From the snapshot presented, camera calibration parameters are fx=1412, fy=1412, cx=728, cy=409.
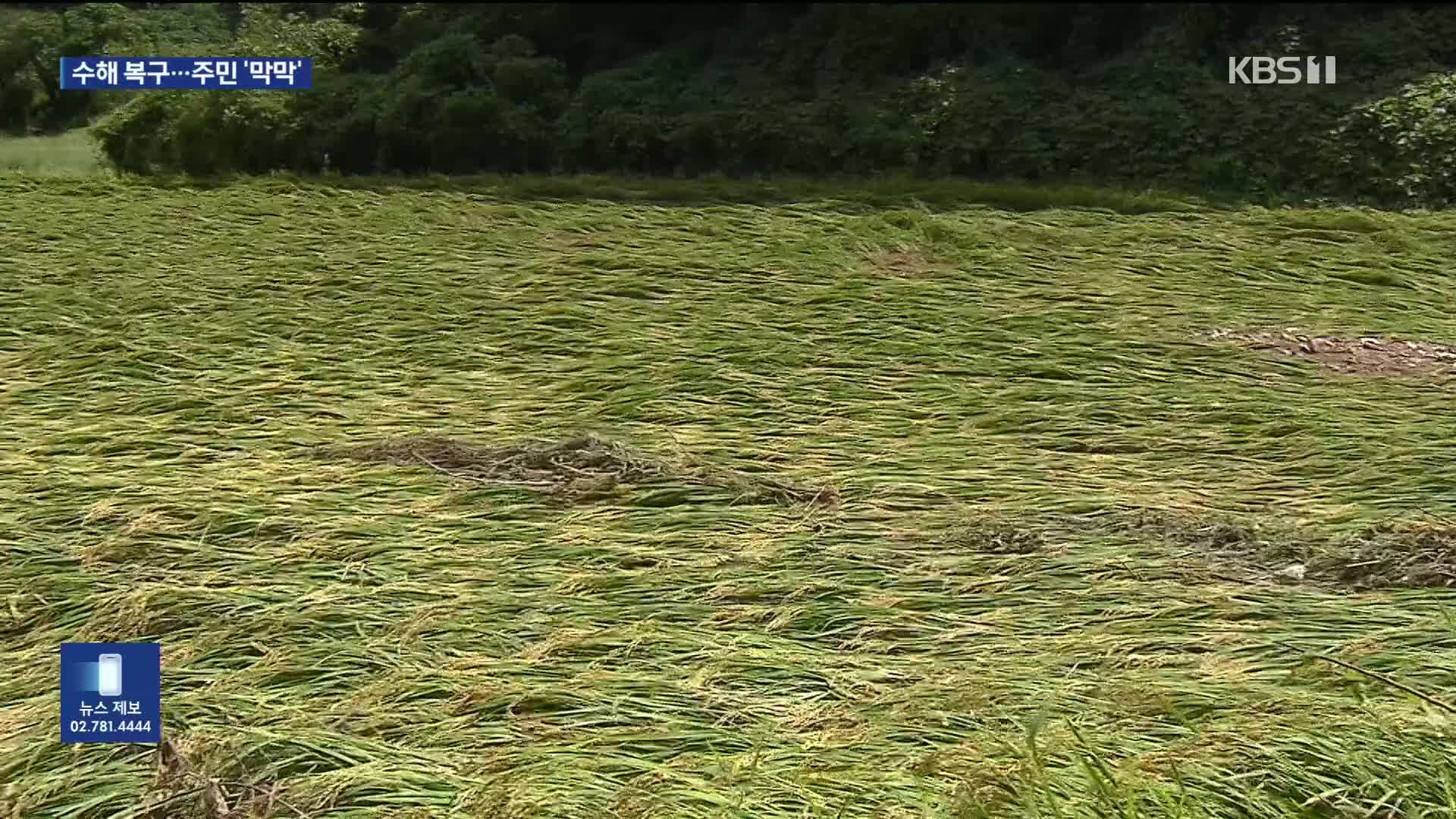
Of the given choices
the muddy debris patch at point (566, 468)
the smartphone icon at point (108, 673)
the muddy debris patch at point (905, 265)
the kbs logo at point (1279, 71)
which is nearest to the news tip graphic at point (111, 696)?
the smartphone icon at point (108, 673)

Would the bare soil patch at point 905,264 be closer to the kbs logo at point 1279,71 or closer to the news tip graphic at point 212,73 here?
the kbs logo at point 1279,71

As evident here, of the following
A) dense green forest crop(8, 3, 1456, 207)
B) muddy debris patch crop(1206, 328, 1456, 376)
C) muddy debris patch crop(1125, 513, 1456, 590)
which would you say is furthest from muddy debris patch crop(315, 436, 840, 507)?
dense green forest crop(8, 3, 1456, 207)

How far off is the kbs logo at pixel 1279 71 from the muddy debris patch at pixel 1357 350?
301 centimetres

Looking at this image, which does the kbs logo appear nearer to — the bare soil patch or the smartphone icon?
the bare soil patch

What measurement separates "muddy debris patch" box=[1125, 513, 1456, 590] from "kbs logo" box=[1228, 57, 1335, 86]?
15.2ft

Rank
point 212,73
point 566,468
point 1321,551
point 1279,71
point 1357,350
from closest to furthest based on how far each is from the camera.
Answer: point 1321,551 < point 566,468 < point 1357,350 < point 1279,71 < point 212,73

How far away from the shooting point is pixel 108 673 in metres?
1.86

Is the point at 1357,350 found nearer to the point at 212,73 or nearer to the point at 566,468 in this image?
the point at 566,468

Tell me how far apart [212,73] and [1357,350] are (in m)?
6.19

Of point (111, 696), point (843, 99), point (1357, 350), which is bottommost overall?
point (111, 696)

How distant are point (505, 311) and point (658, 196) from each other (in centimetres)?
198

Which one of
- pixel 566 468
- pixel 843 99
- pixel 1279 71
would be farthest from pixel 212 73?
pixel 566 468

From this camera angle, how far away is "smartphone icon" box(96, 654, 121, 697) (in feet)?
6.05

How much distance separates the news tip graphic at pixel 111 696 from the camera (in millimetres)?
1829
